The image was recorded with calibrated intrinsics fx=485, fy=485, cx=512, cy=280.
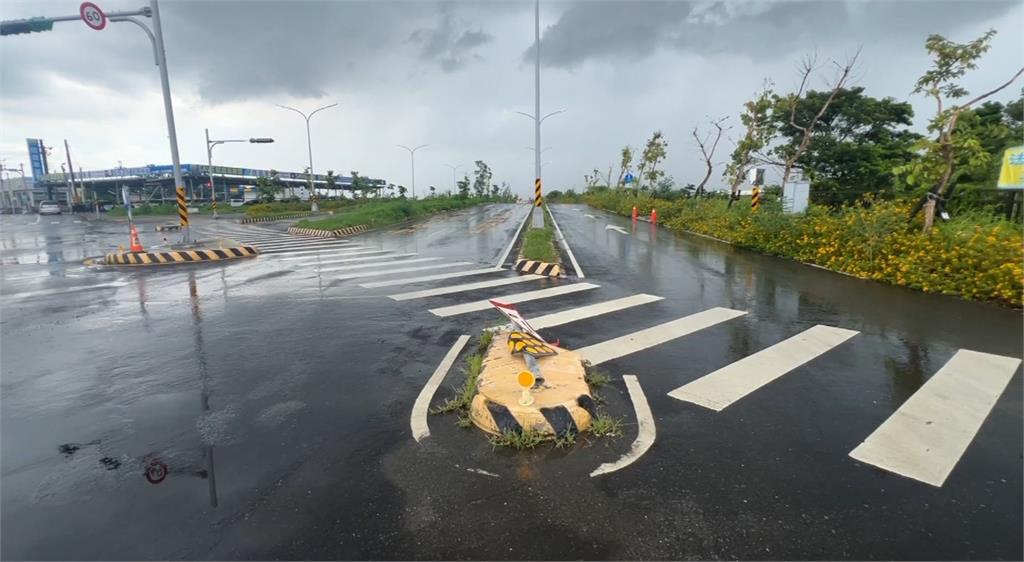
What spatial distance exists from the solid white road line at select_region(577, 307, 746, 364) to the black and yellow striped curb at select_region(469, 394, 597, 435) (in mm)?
1683

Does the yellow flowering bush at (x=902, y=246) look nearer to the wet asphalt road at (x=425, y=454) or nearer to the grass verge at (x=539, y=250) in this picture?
the wet asphalt road at (x=425, y=454)

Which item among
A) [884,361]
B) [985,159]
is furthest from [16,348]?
[985,159]

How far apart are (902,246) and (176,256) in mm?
19398

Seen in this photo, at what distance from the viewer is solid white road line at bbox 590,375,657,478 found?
3.60 metres

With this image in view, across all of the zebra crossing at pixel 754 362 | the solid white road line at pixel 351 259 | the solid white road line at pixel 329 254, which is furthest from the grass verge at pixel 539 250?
the solid white road line at pixel 329 254

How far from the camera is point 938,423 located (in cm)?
422

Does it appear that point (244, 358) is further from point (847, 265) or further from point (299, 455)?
point (847, 265)

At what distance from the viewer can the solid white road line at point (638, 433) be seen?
3.60 metres

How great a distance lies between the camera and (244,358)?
6.01m

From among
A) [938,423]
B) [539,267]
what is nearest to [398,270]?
[539,267]

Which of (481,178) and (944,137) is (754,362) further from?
(481,178)

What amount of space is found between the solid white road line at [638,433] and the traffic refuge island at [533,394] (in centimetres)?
42

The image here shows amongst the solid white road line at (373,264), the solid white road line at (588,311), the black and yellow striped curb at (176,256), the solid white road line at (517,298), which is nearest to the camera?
the solid white road line at (588,311)

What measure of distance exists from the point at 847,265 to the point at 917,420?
9.21 metres
